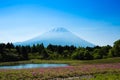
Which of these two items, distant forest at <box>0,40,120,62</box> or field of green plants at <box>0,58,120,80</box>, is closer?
field of green plants at <box>0,58,120,80</box>

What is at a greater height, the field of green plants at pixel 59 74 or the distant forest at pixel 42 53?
the distant forest at pixel 42 53

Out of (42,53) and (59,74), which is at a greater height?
(42,53)

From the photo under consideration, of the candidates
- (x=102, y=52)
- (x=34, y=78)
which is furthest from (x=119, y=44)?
(x=34, y=78)

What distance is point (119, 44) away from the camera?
389 feet

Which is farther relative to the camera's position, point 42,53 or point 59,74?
point 42,53

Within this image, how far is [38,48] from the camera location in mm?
156750

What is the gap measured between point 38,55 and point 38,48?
36.1 feet

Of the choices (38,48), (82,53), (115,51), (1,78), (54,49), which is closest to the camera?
(1,78)

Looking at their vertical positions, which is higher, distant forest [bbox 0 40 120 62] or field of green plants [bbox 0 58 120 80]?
distant forest [bbox 0 40 120 62]

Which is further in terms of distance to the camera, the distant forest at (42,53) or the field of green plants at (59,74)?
the distant forest at (42,53)

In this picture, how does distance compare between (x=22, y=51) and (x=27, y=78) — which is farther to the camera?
(x=22, y=51)

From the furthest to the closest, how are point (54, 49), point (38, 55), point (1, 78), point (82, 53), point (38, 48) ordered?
point (54, 49) → point (38, 48) → point (38, 55) → point (82, 53) → point (1, 78)

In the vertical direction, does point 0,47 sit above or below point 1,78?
above

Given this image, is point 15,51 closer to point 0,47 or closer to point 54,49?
point 0,47
